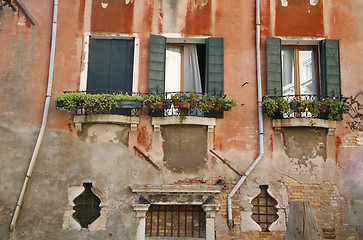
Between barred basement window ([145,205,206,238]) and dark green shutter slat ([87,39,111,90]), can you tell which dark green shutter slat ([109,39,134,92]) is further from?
barred basement window ([145,205,206,238])

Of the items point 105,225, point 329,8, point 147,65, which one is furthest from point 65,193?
point 329,8

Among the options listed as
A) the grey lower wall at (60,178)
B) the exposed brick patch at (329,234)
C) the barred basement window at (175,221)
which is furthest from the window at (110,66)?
the exposed brick patch at (329,234)

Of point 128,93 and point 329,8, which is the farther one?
point 329,8

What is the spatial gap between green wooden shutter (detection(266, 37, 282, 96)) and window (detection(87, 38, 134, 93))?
9.31ft

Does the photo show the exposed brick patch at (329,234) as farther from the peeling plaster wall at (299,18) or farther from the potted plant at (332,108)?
the peeling plaster wall at (299,18)

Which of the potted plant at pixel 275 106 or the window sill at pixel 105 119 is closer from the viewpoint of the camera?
the potted plant at pixel 275 106

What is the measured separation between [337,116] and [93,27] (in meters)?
5.36

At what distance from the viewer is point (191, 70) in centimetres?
949

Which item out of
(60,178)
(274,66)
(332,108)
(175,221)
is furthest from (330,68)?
(60,178)

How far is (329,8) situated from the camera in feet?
31.3

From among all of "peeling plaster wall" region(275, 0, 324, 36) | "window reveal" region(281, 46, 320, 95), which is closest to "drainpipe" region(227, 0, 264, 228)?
"peeling plaster wall" region(275, 0, 324, 36)

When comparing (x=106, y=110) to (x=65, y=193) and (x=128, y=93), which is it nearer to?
(x=128, y=93)

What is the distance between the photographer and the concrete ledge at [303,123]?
28.7 ft

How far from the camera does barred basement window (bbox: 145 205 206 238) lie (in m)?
8.59
